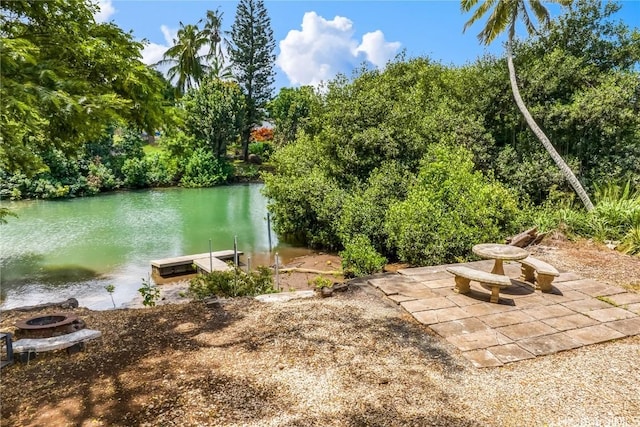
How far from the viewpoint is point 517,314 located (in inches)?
219

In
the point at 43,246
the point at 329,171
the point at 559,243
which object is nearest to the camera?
the point at 559,243

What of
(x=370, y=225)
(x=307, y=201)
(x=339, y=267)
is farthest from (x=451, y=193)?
(x=307, y=201)

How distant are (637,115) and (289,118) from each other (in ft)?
79.7

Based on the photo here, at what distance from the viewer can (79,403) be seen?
3689 millimetres

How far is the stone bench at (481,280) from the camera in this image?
5.68m

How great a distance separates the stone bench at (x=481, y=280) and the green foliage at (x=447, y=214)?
277cm

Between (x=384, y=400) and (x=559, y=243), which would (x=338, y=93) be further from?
(x=384, y=400)

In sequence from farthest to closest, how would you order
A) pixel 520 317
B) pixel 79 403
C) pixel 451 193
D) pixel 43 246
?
pixel 43 246
pixel 451 193
pixel 520 317
pixel 79 403

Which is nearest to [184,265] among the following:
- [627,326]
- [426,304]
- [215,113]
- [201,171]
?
[426,304]

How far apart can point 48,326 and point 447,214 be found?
7.89m

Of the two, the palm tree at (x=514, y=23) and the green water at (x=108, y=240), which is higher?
the palm tree at (x=514, y=23)

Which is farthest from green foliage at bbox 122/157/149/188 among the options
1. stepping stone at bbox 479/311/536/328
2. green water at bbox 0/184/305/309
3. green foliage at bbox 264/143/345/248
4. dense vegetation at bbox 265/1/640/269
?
stepping stone at bbox 479/311/536/328

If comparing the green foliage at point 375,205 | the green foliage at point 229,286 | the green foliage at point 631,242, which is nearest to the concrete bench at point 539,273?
the green foliage at point 631,242

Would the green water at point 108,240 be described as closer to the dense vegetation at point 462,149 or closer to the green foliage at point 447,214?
the dense vegetation at point 462,149
